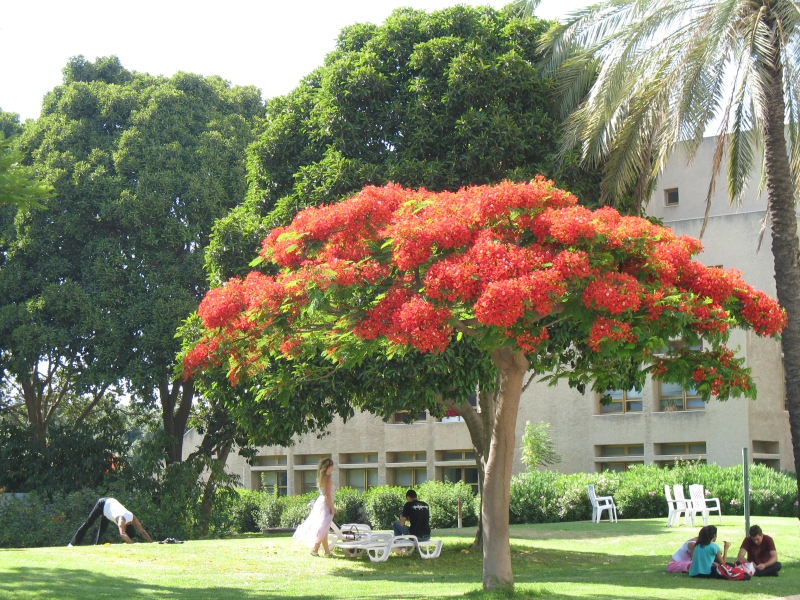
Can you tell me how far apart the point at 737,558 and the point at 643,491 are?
14.9 m

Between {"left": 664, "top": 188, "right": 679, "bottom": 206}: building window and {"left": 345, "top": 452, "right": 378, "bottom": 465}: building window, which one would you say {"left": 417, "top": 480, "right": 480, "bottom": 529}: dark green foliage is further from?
{"left": 664, "top": 188, "right": 679, "bottom": 206}: building window

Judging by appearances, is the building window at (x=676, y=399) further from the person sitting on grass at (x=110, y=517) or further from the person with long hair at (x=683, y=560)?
the person sitting on grass at (x=110, y=517)

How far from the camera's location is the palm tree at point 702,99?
15.1m

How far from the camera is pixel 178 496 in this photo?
985 inches

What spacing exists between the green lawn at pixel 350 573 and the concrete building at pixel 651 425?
1261 centimetres

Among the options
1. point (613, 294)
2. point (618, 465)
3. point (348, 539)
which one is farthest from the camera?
point (618, 465)

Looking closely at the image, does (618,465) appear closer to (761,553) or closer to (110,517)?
(761,553)

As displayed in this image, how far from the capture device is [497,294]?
9055 mm

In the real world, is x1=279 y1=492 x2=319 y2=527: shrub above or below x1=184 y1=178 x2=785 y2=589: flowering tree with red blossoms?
below

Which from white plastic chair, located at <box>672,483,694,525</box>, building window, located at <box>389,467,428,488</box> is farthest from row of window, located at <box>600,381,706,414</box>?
white plastic chair, located at <box>672,483,694,525</box>

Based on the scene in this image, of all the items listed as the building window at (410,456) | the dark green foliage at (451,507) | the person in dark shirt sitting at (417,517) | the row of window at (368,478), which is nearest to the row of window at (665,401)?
the dark green foliage at (451,507)

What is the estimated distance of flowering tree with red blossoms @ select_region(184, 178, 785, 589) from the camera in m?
9.46

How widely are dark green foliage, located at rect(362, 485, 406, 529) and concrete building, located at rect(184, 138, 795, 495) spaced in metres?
2.96

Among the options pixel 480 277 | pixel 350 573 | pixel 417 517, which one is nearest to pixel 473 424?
pixel 417 517
